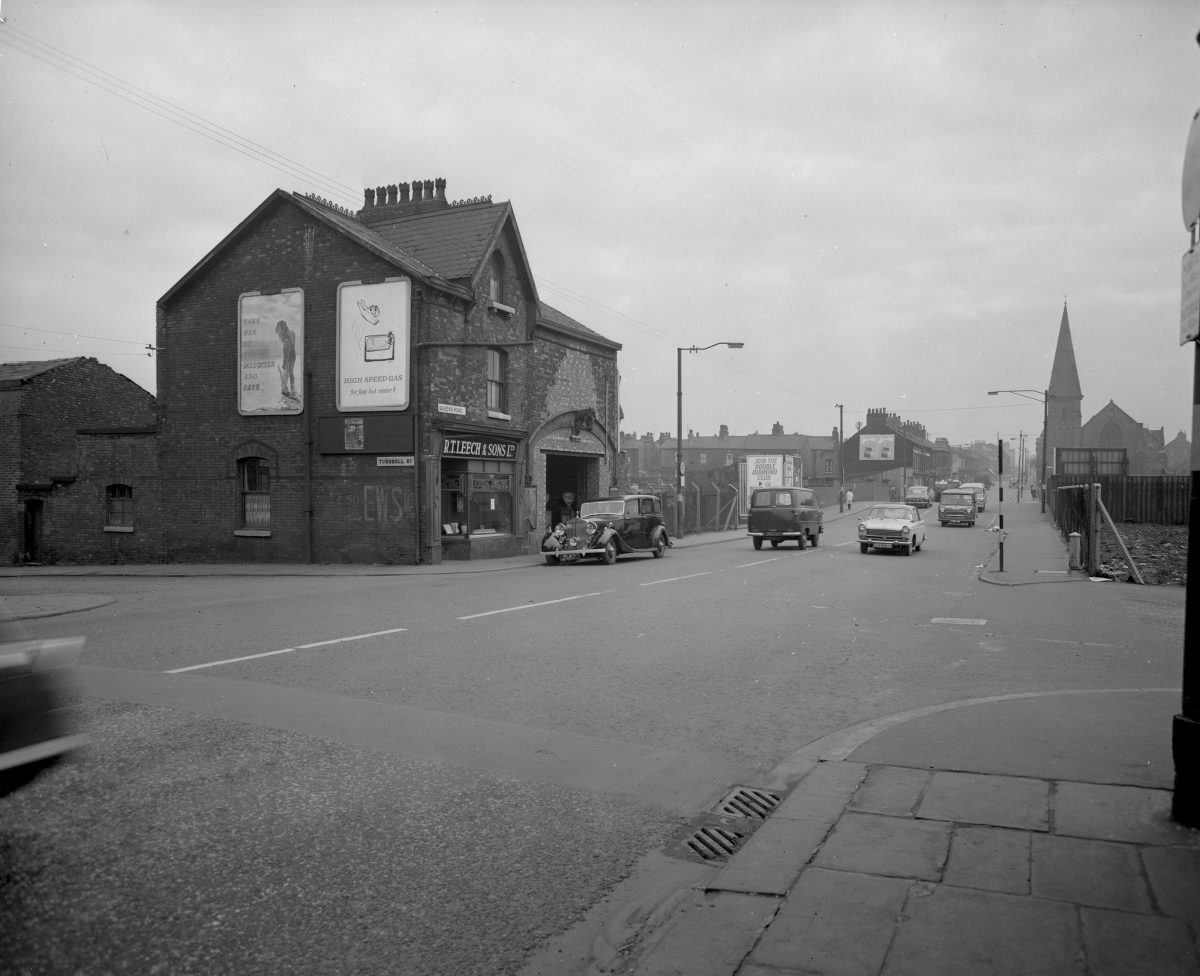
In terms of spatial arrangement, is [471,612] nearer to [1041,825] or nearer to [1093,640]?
[1093,640]

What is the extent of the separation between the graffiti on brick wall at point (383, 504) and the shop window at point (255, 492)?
339 cm

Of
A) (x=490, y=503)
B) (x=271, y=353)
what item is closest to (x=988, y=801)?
(x=490, y=503)

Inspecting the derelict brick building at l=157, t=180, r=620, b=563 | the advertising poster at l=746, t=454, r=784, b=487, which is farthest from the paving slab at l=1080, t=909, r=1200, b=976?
the advertising poster at l=746, t=454, r=784, b=487

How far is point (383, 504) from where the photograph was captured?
966 inches

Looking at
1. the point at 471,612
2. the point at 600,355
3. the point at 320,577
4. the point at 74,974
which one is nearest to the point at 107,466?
the point at 320,577

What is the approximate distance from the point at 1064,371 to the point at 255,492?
10450cm

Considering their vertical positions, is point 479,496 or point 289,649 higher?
point 479,496

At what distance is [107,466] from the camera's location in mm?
28234

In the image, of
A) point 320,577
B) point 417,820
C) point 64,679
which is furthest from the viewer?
point 320,577

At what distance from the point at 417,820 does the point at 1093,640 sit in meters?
9.14

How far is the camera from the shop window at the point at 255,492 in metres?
26.1

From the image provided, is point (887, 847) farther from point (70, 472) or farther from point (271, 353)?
point (70, 472)

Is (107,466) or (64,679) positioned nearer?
(64,679)

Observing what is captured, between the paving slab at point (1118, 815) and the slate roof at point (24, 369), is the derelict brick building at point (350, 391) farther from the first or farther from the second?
the paving slab at point (1118, 815)
